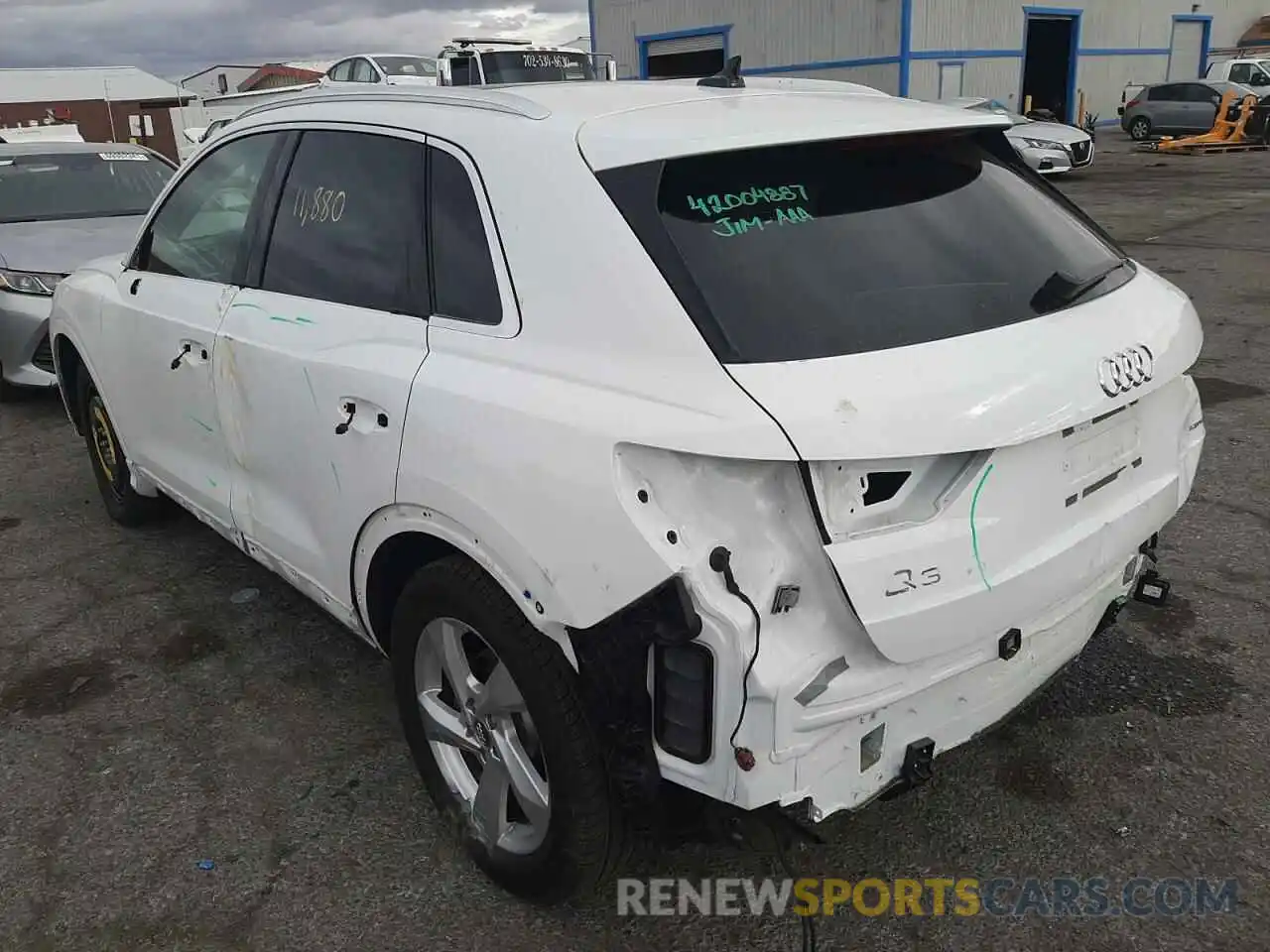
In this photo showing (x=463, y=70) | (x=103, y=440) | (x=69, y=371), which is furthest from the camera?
(x=463, y=70)

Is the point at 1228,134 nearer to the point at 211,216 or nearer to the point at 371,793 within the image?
the point at 211,216

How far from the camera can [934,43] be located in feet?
84.2

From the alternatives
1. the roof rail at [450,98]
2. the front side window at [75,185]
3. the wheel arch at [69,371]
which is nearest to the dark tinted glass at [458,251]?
the roof rail at [450,98]

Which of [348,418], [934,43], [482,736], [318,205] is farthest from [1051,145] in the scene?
[482,736]

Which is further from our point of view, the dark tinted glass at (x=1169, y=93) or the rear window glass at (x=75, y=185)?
the dark tinted glass at (x=1169, y=93)

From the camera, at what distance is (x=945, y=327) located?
2117 millimetres

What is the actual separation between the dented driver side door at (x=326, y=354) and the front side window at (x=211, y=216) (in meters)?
0.23

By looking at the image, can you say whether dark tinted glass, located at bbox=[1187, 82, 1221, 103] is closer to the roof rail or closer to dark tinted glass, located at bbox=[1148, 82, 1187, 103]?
dark tinted glass, located at bbox=[1148, 82, 1187, 103]

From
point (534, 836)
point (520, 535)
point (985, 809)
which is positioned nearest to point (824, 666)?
point (520, 535)

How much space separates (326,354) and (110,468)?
8.59 feet

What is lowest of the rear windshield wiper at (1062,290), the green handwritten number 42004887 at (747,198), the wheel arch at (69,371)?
the wheel arch at (69,371)

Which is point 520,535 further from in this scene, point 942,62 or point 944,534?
point 942,62

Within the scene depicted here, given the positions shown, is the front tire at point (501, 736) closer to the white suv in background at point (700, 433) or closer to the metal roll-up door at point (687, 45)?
the white suv in background at point (700, 433)

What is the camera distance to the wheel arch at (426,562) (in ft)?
6.78
